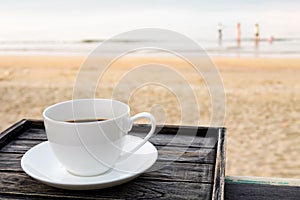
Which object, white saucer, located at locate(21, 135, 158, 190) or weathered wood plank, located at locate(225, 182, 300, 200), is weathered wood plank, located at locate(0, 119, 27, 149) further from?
weathered wood plank, located at locate(225, 182, 300, 200)

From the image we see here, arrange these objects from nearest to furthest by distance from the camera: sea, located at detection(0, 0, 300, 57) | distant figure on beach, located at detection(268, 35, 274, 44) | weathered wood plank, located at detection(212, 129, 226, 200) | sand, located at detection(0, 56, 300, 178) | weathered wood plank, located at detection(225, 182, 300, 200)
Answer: weathered wood plank, located at detection(212, 129, 226, 200) < weathered wood plank, located at detection(225, 182, 300, 200) < sand, located at detection(0, 56, 300, 178) < sea, located at detection(0, 0, 300, 57) < distant figure on beach, located at detection(268, 35, 274, 44)

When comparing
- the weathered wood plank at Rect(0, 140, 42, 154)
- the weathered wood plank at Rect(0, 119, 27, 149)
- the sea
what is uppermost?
the weathered wood plank at Rect(0, 119, 27, 149)

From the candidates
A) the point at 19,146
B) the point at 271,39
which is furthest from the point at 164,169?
the point at 271,39

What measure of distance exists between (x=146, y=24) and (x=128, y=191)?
12058 mm

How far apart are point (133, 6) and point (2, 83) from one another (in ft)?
38.6

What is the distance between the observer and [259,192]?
32.9 inches

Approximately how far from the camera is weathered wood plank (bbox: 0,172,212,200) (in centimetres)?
65

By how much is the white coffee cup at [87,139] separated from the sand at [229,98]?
43 cm

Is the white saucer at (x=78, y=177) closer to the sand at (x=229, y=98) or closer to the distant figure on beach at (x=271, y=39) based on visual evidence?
the sand at (x=229, y=98)

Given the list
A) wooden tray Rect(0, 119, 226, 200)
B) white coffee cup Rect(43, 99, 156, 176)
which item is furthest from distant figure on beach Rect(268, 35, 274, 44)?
white coffee cup Rect(43, 99, 156, 176)

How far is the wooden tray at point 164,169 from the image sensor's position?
652 mm

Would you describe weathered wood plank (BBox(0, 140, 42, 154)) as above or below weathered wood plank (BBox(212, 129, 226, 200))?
below

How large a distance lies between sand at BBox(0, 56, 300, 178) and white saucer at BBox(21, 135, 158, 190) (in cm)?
37

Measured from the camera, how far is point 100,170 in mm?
687
